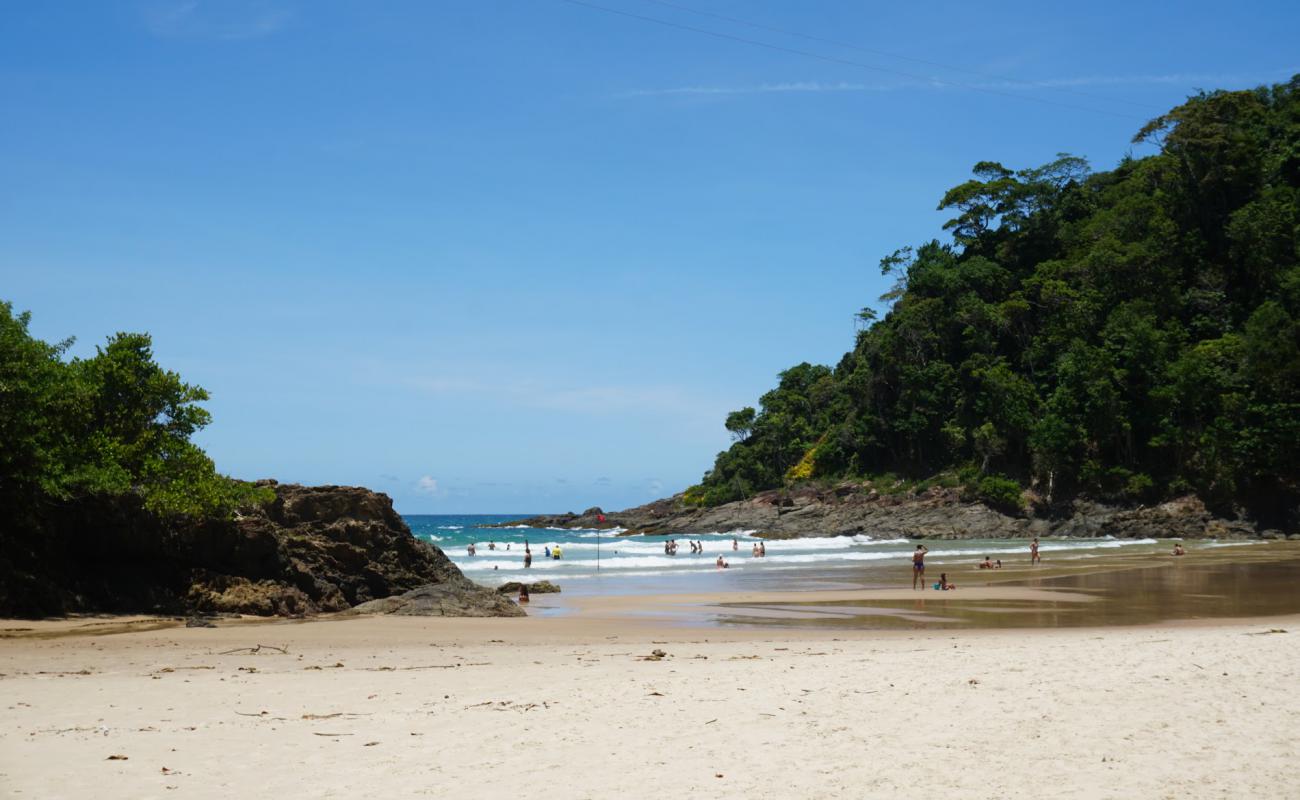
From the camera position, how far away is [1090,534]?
62.4m

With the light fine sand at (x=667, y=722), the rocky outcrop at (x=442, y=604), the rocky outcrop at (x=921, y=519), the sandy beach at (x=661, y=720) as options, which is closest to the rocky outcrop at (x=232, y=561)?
the rocky outcrop at (x=442, y=604)

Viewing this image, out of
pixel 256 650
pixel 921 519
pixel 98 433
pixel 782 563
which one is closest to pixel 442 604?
pixel 256 650

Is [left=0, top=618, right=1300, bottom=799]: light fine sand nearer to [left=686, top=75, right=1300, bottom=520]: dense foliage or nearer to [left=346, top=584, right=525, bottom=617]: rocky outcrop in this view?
[left=346, top=584, right=525, bottom=617]: rocky outcrop

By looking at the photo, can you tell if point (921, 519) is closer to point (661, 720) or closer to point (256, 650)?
point (256, 650)

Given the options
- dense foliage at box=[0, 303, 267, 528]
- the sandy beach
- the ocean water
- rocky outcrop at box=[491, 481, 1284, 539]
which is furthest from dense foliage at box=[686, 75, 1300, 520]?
dense foliage at box=[0, 303, 267, 528]

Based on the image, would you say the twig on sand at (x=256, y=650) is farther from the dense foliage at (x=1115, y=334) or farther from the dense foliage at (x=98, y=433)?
the dense foliage at (x=1115, y=334)

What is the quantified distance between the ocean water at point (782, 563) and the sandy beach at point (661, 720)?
1925 centimetres

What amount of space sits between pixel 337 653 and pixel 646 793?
9204mm

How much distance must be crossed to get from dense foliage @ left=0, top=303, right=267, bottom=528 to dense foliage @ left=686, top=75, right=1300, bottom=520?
57564 mm

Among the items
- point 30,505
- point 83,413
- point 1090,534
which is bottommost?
point 1090,534

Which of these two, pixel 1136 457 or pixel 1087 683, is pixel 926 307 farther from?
pixel 1087 683

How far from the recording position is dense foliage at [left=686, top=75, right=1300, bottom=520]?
57.8 meters

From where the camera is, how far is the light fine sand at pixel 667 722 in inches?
252

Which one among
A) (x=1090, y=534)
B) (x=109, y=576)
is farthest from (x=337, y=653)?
(x=1090, y=534)
